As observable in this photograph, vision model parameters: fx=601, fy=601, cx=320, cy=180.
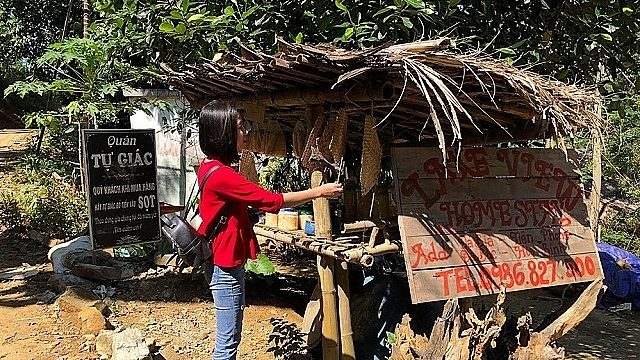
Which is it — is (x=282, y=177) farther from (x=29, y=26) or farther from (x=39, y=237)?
(x=29, y=26)

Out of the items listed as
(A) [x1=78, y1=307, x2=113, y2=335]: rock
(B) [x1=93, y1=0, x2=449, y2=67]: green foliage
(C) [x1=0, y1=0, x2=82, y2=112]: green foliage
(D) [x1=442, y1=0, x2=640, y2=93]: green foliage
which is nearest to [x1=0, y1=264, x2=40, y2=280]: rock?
(A) [x1=78, y1=307, x2=113, y2=335]: rock

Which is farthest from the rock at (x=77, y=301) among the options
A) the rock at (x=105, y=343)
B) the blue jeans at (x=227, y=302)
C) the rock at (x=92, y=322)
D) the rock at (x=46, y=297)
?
the blue jeans at (x=227, y=302)

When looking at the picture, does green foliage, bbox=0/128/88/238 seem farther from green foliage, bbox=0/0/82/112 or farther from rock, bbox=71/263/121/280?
green foliage, bbox=0/0/82/112

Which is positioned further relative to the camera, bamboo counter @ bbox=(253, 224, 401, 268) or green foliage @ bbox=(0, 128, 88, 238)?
green foliage @ bbox=(0, 128, 88, 238)

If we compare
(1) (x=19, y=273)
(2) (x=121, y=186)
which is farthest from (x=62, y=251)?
(2) (x=121, y=186)

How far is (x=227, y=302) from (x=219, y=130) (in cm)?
85

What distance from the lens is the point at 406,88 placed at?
9.30 feet

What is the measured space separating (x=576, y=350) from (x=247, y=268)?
3366 millimetres

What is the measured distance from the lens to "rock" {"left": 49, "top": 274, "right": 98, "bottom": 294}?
5984 mm

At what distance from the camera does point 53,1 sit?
40.4 ft

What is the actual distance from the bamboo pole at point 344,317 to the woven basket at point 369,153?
0.77 metres

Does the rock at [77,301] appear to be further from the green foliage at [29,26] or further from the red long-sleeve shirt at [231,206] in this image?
the green foliage at [29,26]

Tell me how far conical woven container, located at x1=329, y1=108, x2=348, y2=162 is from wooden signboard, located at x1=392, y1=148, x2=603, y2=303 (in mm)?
314

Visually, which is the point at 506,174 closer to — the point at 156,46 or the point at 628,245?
the point at 156,46
